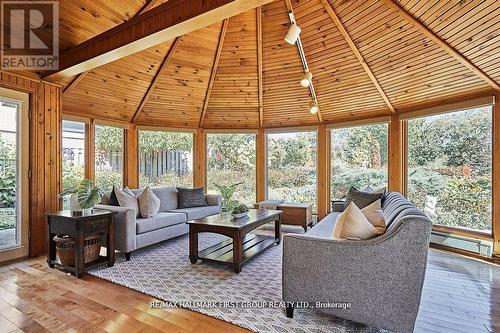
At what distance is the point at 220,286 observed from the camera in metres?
2.65

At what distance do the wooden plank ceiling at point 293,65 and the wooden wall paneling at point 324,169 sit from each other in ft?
1.24

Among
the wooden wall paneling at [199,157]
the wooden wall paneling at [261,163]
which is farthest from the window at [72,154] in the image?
the wooden wall paneling at [261,163]

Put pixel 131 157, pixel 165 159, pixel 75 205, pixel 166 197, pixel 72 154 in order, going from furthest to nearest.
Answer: pixel 165 159 → pixel 131 157 → pixel 166 197 → pixel 72 154 → pixel 75 205

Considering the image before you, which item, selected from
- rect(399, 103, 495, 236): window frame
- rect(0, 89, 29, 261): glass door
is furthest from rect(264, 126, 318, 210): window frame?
rect(0, 89, 29, 261): glass door

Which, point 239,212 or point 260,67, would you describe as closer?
point 239,212

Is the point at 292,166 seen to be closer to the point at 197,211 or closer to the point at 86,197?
the point at 197,211

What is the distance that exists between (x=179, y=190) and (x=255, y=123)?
2.32 meters

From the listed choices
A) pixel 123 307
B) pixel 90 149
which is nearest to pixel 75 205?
pixel 123 307

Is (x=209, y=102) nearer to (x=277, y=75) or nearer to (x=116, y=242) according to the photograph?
(x=277, y=75)

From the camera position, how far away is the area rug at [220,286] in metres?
2.03

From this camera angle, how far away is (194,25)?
241 cm

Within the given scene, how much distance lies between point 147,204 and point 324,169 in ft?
12.0

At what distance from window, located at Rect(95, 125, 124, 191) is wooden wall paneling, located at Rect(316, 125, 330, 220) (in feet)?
14.0

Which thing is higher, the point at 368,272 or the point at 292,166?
the point at 292,166
